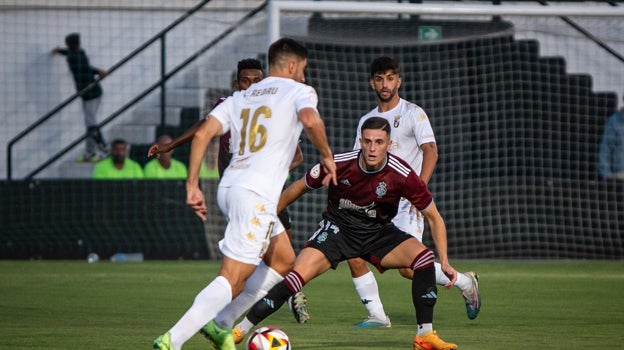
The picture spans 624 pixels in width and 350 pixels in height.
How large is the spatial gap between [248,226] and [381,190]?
6.36 ft

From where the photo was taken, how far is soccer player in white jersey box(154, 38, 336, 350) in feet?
23.3

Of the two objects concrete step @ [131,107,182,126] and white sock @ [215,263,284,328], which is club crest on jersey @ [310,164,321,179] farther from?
concrete step @ [131,107,182,126]

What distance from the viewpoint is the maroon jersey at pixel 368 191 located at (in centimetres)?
862

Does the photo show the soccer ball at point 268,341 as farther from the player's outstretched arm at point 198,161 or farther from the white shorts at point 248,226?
the player's outstretched arm at point 198,161

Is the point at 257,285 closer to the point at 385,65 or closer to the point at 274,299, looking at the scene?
the point at 274,299

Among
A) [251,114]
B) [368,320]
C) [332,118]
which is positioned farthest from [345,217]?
[332,118]

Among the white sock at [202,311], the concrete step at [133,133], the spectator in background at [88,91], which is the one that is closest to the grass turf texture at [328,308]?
the white sock at [202,311]

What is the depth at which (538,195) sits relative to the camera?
1844cm

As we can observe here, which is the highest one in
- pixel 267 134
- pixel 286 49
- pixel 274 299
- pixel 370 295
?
pixel 286 49

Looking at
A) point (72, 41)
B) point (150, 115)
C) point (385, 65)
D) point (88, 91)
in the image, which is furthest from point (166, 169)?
point (385, 65)

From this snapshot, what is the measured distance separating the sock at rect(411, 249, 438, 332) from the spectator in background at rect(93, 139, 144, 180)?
1047 centimetres

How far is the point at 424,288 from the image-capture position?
8.45m

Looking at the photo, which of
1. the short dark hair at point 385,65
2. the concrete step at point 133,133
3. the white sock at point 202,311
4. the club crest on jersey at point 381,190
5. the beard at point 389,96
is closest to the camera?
the white sock at point 202,311

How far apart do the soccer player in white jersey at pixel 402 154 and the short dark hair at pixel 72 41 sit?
32.6 ft
